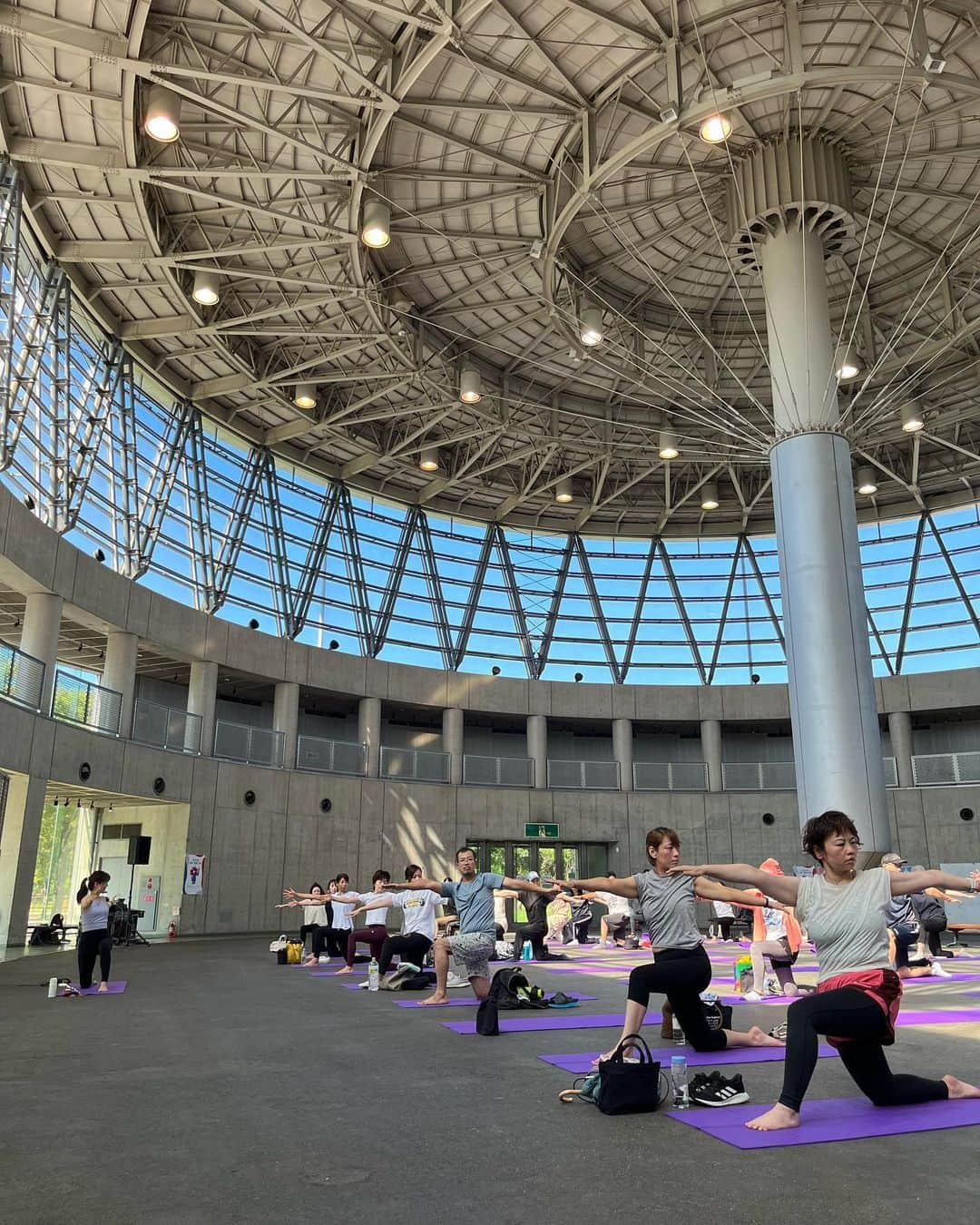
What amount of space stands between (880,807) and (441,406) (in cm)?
1986

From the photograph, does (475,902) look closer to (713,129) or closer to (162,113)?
(713,129)

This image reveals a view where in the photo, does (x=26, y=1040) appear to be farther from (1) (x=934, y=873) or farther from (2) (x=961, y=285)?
(2) (x=961, y=285)

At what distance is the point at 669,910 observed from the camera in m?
8.07

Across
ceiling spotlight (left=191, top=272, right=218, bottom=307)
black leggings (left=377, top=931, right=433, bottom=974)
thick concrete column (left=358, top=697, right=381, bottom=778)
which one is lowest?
black leggings (left=377, top=931, right=433, bottom=974)

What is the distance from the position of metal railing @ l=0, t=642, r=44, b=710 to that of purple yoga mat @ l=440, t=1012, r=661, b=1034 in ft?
53.5

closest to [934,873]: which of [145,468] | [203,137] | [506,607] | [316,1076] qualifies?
[316,1076]

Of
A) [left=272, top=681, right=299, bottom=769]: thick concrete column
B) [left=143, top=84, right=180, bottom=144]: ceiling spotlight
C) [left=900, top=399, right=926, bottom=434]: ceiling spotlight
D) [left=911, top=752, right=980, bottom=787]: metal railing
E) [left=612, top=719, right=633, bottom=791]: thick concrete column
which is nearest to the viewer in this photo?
[left=143, top=84, right=180, bottom=144]: ceiling spotlight

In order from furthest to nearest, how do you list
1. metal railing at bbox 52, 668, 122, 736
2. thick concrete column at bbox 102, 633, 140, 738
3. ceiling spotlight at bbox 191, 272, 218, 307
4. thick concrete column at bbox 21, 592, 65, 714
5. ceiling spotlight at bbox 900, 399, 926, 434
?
1. ceiling spotlight at bbox 900, 399, 926, 434
2. thick concrete column at bbox 102, 633, 140, 738
3. metal railing at bbox 52, 668, 122, 736
4. ceiling spotlight at bbox 191, 272, 218, 307
5. thick concrete column at bbox 21, 592, 65, 714

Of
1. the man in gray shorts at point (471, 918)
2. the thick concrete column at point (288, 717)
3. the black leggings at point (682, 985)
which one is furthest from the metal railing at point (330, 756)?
the black leggings at point (682, 985)

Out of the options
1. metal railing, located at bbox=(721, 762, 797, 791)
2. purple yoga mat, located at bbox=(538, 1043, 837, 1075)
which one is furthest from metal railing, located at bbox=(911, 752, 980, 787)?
purple yoga mat, located at bbox=(538, 1043, 837, 1075)

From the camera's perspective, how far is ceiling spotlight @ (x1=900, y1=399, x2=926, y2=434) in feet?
107

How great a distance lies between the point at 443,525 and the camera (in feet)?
145

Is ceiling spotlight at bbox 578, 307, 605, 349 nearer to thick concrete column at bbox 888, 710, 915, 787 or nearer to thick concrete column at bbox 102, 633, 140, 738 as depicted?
thick concrete column at bbox 102, 633, 140, 738

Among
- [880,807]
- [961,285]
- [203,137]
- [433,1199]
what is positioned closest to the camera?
[433,1199]
